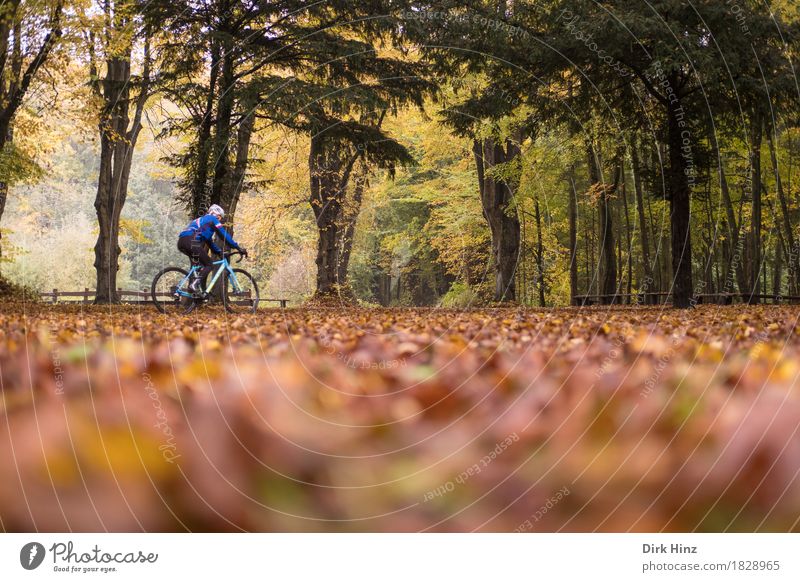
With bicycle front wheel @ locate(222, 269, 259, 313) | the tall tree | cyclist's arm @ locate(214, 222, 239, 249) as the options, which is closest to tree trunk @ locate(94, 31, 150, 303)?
the tall tree

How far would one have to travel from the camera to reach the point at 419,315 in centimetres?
899

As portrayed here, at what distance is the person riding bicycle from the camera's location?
390 inches

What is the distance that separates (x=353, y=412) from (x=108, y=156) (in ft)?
52.9

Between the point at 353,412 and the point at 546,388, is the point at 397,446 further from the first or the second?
the point at 546,388

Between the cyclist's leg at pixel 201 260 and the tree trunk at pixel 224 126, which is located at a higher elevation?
the tree trunk at pixel 224 126

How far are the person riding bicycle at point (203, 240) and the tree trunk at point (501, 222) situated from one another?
30.9 feet

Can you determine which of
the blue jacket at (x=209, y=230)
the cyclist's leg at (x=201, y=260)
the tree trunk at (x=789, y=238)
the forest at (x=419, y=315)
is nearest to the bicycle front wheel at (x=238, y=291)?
the forest at (x=419, y=315)

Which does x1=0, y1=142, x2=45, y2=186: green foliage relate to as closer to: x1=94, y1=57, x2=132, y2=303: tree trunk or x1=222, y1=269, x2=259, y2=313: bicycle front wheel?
x1=94, y1=57, x2=132, y2=303: tree trunk

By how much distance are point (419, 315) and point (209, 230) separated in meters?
3.16

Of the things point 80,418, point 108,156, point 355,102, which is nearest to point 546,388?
point 80,418

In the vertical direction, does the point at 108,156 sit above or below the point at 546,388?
above

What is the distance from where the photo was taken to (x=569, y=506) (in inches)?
52.0

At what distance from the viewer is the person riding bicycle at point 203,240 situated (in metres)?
9.90

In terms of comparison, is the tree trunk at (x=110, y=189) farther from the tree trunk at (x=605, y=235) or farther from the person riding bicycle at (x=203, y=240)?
the tree trunk at (x=605, y=235)
